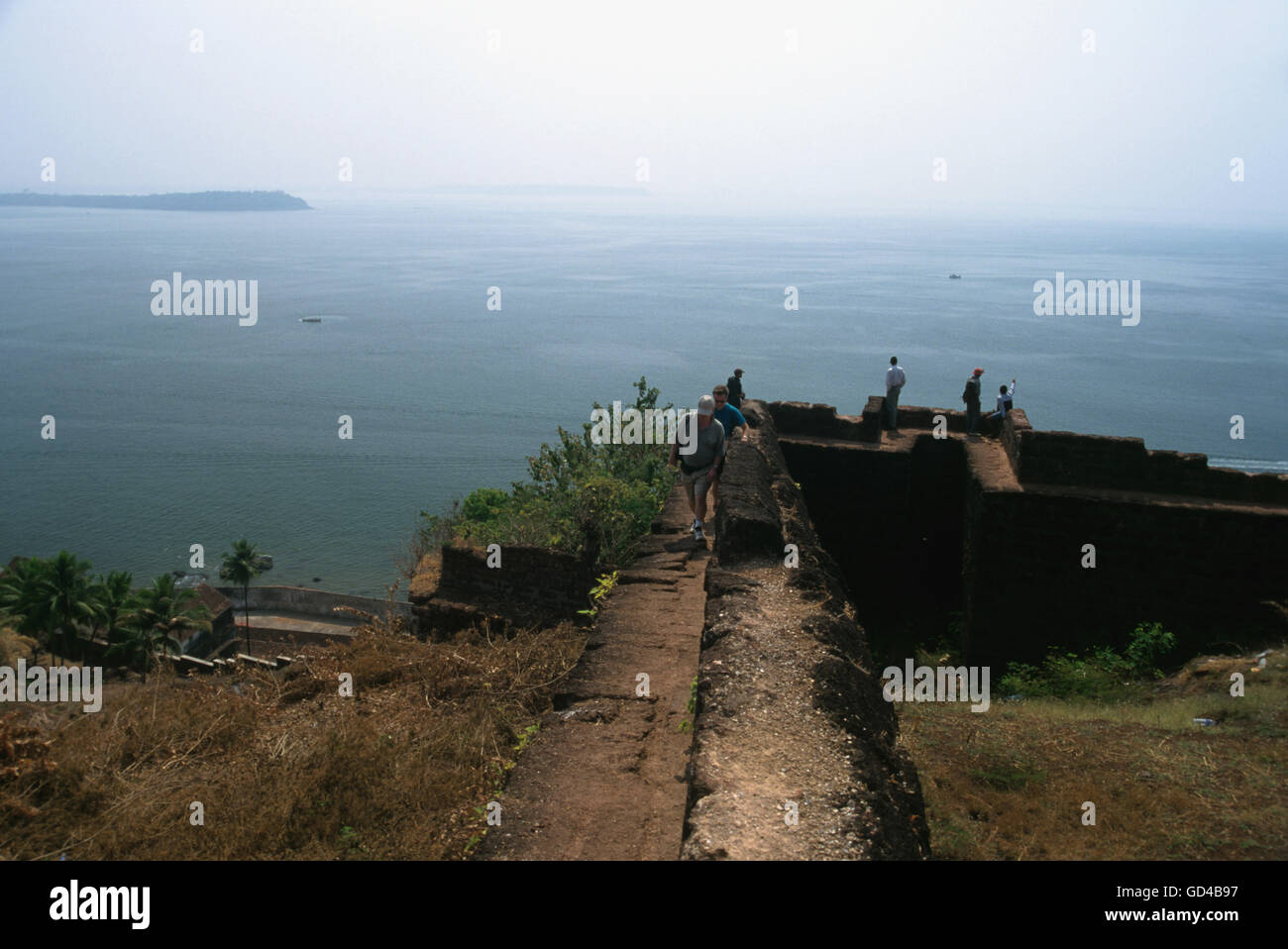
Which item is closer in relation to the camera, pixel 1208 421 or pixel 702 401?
pixel 702 401

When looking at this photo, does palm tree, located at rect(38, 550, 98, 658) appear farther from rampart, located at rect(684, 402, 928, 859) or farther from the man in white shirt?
rampart, located at rect(684, 402, 928, 859)

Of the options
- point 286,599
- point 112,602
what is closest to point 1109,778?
point 112,602

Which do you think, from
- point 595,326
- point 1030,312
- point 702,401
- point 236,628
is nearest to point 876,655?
point 702,401

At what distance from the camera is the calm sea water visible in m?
47.0

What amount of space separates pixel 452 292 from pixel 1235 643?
96.8 meters

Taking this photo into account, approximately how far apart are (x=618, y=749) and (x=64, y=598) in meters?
29.3

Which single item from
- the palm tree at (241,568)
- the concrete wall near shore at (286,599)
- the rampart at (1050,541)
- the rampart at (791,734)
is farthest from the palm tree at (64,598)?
the rampart at (791,734)

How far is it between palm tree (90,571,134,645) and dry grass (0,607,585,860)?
1001 inches

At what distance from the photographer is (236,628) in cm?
3875

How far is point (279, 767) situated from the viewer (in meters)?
5.52

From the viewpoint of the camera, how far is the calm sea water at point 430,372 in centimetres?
4697

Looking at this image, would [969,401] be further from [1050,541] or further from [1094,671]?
[1094,671]

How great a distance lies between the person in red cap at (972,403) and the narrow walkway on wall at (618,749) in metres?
7.97
